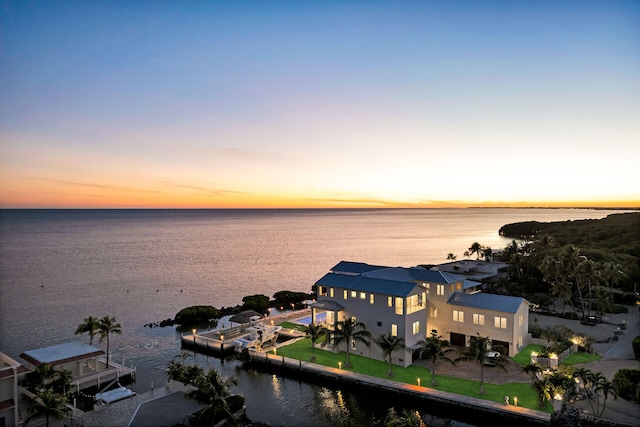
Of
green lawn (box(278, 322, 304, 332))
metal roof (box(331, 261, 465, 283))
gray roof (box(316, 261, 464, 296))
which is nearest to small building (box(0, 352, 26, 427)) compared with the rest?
gray roof (box(316, 261, 464, 296))

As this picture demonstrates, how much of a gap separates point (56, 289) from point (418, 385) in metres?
72.4

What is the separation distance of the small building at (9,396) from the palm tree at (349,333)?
22.5 meters

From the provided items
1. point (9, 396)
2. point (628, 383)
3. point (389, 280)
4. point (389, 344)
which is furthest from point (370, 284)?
point (9, 396)

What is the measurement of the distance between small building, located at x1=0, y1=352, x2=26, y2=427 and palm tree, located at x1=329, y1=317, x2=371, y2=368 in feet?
73.9

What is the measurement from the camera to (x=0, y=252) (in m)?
122

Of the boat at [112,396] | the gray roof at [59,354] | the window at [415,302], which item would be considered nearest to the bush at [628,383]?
the window at [415,302]

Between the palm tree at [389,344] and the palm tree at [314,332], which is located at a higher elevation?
the palm tree at [389,344]

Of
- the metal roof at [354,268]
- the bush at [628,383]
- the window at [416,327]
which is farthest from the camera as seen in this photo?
the metal roof at [354,268]

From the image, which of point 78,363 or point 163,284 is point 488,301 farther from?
point 163,284

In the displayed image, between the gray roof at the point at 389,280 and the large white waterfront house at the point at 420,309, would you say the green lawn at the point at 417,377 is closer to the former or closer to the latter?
the large white waterfront house at the point at 420,309

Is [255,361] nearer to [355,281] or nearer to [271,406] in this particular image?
[271,406]

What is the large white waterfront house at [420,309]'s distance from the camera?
35469 millimetres

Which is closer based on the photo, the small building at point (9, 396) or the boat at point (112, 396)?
the small building at point (9, 396)

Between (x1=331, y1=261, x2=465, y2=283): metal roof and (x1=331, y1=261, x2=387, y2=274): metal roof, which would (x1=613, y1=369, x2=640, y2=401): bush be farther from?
(x1=331, y1=261, x2=387, y2=274): metal roof
